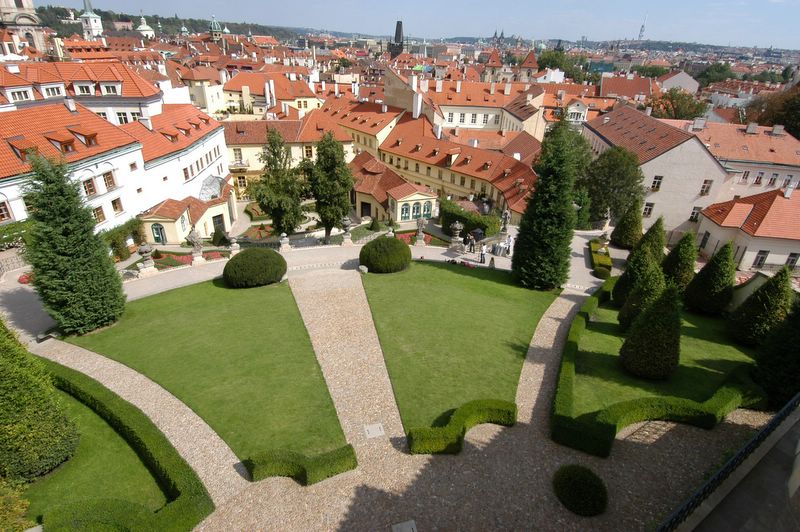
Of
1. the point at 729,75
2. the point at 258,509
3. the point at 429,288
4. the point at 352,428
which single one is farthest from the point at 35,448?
the point at 729,75

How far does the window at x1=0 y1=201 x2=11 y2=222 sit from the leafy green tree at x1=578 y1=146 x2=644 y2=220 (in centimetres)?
4490

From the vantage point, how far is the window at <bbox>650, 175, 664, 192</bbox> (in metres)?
41.8

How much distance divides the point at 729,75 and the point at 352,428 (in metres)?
227

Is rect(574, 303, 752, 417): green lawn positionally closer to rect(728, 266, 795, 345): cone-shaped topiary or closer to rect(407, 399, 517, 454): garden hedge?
rect(728, 266, 795, 345): cone-shaped topiary

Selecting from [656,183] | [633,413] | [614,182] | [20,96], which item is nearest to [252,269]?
[633,413]

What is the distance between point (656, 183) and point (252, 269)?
3950cm

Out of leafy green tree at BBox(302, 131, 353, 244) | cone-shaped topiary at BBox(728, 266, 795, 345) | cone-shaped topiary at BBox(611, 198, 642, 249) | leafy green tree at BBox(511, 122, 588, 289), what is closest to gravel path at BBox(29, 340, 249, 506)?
leafy green tree at BBox(302, 131, 353, 244)

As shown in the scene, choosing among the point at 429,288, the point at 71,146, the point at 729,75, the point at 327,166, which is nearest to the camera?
the point at 429,288

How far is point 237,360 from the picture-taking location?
18344mm

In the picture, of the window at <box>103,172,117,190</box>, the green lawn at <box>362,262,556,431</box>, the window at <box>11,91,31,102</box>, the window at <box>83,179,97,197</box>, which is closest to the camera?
the green lawn at <box>362,262,556,431</box>

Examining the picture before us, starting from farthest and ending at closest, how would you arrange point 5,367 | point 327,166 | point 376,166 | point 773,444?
point 376,166 → point 327,166 → point 5,367 → point 773,444

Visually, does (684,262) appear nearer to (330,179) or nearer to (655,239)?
(655,239)

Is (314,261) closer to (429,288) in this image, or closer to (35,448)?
(429,288)

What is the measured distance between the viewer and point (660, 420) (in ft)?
47.8
